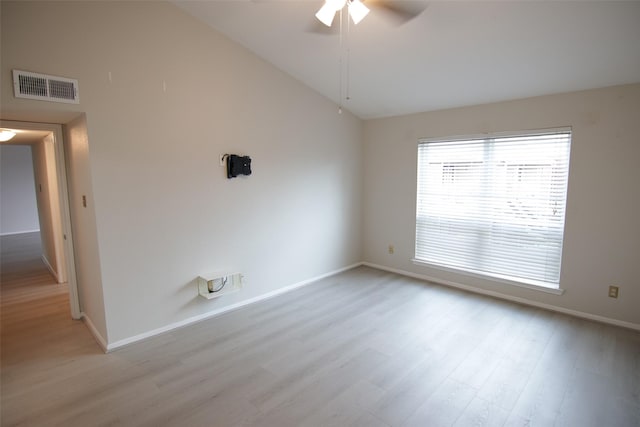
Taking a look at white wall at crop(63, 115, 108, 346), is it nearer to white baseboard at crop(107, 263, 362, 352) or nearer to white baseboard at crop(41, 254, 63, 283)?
white baseboard at crop(107, 263, 362, 352)

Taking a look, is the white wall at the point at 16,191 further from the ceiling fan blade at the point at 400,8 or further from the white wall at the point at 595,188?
the white wall at the point at 595,188

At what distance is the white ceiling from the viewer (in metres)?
2.47

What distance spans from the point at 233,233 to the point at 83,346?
169cm

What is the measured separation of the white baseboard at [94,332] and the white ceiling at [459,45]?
3.17 metres

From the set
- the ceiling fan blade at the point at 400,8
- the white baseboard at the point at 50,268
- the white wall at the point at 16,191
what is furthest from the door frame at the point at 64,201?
the white wall at the point at 16,191

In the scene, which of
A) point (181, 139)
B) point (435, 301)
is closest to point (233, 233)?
point (181, 139)

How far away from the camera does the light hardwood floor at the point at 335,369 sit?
6.91 ft

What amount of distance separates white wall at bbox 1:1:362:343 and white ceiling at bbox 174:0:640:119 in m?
0.44

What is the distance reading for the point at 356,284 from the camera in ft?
14.8

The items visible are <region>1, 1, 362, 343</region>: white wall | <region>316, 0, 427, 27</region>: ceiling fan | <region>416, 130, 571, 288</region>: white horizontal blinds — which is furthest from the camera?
<region>416, 130, 571, 288</region>: white horizontal blinds

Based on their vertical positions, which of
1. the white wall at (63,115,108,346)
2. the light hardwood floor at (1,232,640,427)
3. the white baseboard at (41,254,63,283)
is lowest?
the light hardwood floor at (1,232,640,427)

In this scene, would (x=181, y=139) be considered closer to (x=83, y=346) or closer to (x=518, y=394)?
(x=83, y=346)

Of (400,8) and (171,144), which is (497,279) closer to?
(400,8)

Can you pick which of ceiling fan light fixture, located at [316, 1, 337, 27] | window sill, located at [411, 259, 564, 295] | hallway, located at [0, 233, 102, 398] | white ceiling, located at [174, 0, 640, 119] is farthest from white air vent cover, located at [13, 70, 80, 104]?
window sill, located at [411, 259, 564, 295]
